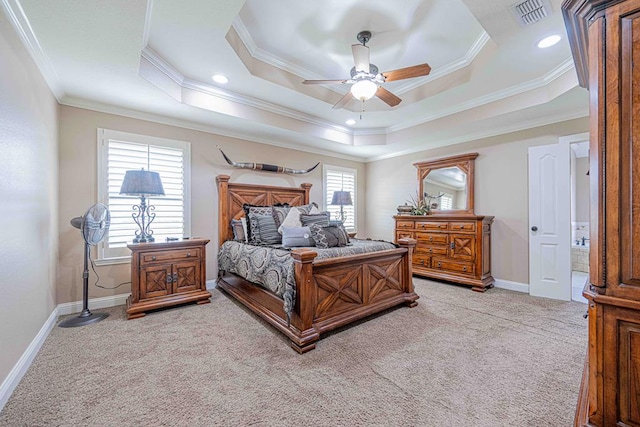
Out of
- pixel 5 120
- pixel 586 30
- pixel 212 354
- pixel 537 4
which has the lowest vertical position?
pixel 212 354

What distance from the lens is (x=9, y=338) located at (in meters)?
1.79

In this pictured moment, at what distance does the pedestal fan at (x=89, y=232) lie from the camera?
2.79 meters

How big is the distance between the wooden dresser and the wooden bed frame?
1.35 metres

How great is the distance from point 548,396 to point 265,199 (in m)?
4.11

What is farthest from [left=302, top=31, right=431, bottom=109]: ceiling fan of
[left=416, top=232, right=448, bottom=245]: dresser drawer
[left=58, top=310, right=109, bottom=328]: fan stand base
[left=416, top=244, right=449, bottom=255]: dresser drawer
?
[left=58, top=310, right=109, bottom=328]: fan stand base

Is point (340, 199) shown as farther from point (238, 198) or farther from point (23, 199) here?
point (23, 199)

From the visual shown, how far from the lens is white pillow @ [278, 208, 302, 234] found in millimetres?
3890


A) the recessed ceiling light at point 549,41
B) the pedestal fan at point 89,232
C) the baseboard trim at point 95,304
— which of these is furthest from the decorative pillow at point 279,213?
the recessed ceiling light at point 549,41

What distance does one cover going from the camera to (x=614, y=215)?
1163 millimetres

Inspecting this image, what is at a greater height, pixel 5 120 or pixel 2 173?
pixel 5 120

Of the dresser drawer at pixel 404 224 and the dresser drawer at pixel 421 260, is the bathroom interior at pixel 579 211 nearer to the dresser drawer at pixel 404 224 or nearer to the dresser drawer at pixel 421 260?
the dresser drawer at pixel 421 260

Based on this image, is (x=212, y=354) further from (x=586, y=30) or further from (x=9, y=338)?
(x=586, y=30)

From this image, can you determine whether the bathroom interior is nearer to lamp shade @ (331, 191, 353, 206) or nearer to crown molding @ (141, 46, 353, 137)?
lamp shade @ (331, 191, 353, 206)

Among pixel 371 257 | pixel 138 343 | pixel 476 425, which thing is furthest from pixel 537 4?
pixel 138 343
